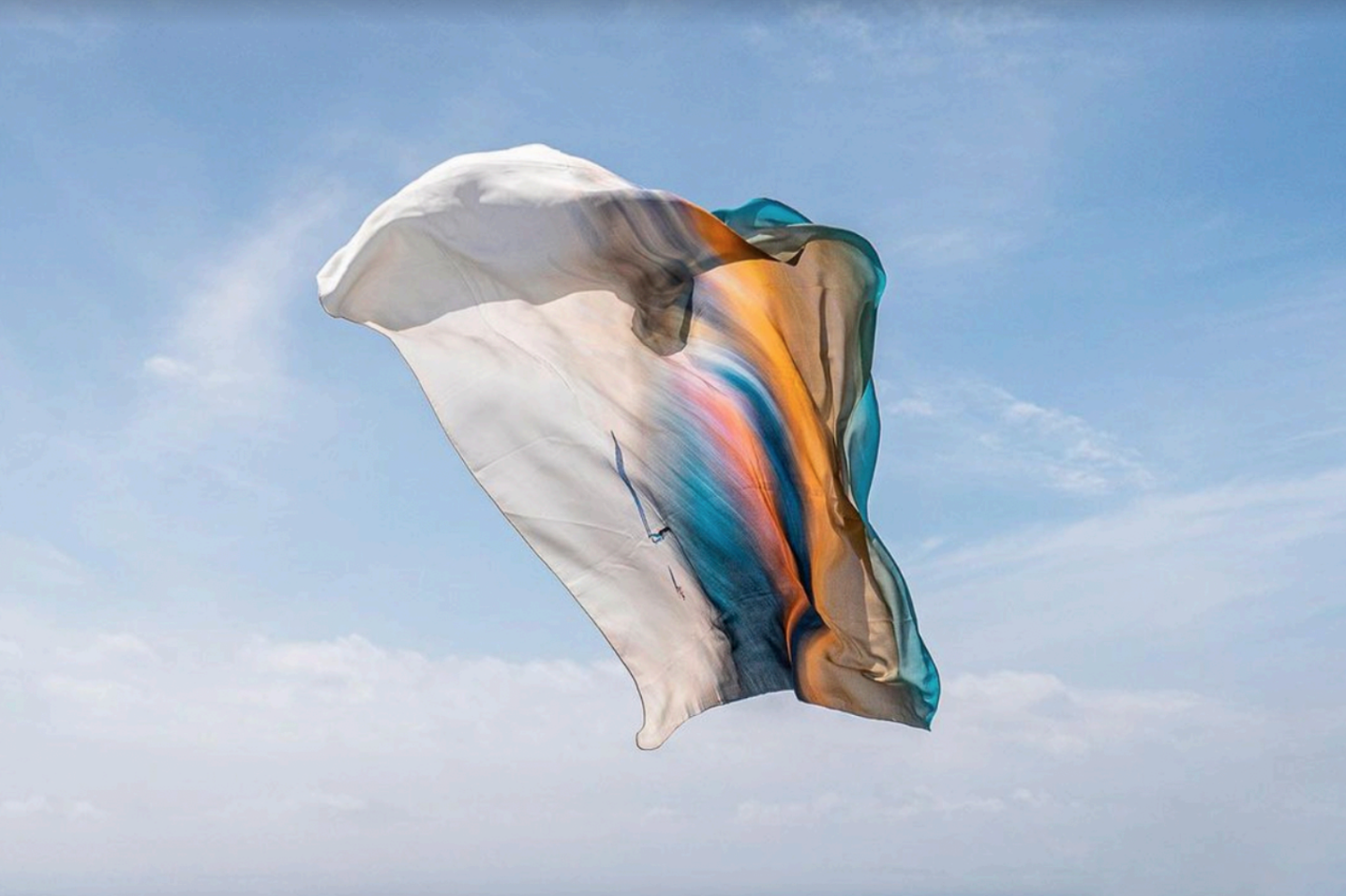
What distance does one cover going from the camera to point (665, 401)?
58.6 feet

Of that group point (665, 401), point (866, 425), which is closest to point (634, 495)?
point (665, 401)

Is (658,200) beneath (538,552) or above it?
above

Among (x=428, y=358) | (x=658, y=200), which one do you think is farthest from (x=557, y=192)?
(x=428, y=358)

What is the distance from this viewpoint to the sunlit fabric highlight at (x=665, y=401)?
17062mm

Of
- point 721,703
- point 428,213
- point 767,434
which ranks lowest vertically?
point 721,703

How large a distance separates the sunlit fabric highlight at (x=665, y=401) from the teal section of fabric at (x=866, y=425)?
0.08 feet

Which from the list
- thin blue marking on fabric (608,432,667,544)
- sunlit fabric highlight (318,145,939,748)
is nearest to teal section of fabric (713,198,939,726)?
sunlit fabric highlight (318,145,939,748)

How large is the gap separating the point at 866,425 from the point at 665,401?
2359 millimetres

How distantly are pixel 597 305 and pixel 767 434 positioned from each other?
2.51m

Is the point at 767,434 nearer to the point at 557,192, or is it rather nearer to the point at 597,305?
the point at 597,305

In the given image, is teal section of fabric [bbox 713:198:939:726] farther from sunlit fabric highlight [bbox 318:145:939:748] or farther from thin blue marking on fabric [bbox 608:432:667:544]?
thin blue marking on fabric [bbox 608:432:667:544]

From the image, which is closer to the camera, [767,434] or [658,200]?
[658,200]

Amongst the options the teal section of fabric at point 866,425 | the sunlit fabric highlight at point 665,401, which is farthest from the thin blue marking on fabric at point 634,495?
the teal section of fabric at point 866,425

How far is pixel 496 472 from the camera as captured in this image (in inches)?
684
